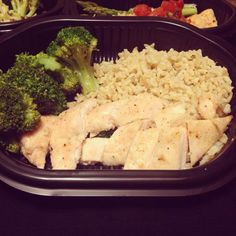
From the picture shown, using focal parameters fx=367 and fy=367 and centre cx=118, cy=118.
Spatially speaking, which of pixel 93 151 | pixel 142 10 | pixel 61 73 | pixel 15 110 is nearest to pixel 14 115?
pixel 15 110

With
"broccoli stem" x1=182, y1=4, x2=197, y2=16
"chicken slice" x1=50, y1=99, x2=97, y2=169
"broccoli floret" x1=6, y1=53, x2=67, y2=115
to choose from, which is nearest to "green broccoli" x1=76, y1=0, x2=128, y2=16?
"broccoli stem" x1=182, y1=4, x2=197, y2=16

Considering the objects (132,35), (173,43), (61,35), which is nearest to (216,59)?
(173,43)

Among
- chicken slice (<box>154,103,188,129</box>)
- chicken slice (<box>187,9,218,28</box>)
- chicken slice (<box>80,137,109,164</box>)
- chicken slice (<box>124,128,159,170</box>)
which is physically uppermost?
chicken slice (<box>187,9,218,28</box>)

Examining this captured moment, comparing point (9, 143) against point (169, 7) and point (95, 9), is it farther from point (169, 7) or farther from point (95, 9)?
point (169, 7)

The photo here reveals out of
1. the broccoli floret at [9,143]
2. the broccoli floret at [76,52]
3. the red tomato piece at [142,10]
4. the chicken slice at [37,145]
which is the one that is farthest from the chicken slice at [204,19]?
the broccoli floret at [9,143]

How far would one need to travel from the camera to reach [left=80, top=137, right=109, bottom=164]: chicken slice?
1934 mm

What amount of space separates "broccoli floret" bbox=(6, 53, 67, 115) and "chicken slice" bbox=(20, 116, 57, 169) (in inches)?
7.5

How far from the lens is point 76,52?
2373mm

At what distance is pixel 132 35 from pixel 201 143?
110 cm

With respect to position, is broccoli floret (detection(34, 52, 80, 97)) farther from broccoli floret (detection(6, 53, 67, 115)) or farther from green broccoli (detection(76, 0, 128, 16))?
green broccoli (detection(76, 0, 128, 16))

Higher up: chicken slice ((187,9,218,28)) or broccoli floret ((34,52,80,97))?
chicken slice ((187,9,218,28))

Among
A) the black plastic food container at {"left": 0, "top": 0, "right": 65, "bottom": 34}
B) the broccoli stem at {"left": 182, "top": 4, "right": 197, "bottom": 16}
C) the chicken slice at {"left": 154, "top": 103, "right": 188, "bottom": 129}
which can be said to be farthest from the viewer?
the broccoli stem at {"left": 182, "top": 4, "right": 197, "bottom": 16}

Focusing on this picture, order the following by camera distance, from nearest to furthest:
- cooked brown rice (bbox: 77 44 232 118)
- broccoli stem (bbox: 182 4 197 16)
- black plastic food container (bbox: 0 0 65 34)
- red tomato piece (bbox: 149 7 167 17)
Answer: cooked brown rice (bbox: 77 44 232 118) → black plastic food container (bbox: 0 0 65 34) → red tomato piece (bbox: 149 7 167 17) → broccoli stem (bbox: 182 4 197 16)

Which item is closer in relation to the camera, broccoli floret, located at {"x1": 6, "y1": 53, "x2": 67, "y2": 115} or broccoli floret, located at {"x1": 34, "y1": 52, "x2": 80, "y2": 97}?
broccoli floret, located at {"x1": 6, "y1": 53, "x2": 67, "y2": 115}
